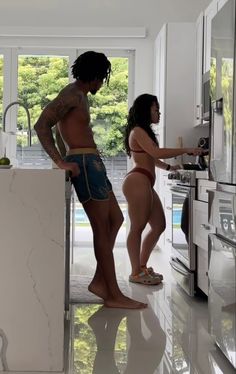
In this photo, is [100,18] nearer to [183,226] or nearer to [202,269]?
[183,226]

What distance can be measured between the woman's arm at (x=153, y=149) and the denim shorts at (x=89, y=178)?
0.81 m

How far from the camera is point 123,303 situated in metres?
2.87

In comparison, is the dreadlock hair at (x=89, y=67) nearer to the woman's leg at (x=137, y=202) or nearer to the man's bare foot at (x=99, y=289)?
the woman's leg at (x=137, y=202)

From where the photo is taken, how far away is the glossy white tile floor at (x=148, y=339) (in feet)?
6.57

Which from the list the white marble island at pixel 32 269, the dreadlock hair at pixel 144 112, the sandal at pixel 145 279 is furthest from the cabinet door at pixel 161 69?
the white marble island at pixel 32 269

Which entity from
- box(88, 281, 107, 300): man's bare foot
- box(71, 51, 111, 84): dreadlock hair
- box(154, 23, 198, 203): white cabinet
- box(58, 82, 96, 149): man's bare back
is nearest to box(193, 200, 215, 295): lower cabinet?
box(88, 281, 107, 300): man's bare foot

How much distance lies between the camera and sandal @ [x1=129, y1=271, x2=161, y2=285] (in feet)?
11.7

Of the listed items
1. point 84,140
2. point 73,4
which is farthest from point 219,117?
point 73,4

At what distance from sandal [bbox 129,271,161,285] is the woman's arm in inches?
34.7

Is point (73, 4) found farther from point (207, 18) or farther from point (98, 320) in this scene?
point (98, 320)

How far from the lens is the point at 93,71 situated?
2637 millimetres

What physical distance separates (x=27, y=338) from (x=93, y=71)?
56.0 inches

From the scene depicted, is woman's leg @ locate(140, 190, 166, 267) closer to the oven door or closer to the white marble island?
the oven door

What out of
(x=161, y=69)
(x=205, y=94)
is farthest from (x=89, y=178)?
(x=161, y=69)
